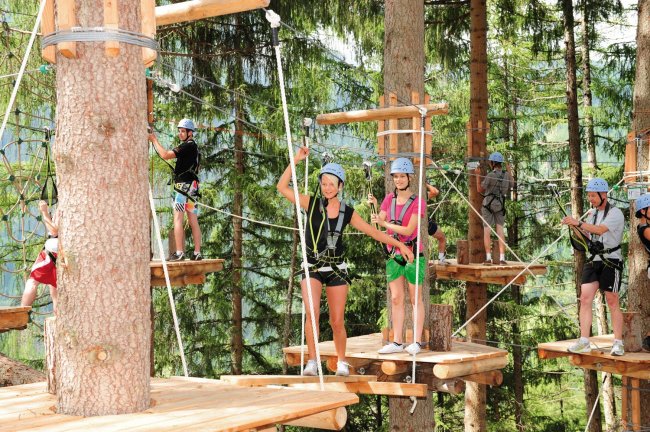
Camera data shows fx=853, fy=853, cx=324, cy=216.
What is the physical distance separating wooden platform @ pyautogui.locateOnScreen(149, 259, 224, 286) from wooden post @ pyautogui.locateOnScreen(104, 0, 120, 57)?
15.6ft

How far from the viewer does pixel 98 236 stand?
357cm

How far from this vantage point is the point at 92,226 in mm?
3566

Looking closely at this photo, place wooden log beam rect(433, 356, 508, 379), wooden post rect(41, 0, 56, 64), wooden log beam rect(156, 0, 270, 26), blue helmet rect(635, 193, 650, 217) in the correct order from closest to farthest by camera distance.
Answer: wooden post rect(41, 0, 56, 64), wooden log beam rect(156, 0, 270, 26), wooden log beam rect(433, 356, 508, 379), blue helmet rect(635, 193, 650, 217)

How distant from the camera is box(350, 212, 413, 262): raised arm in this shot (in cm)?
596

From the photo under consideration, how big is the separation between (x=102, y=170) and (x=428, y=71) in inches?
585

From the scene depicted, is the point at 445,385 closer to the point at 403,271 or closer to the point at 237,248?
the point at 403,271

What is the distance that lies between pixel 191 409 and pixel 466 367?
11.2 feet

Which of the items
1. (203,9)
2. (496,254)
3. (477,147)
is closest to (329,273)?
(203,9)

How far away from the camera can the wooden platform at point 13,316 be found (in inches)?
288

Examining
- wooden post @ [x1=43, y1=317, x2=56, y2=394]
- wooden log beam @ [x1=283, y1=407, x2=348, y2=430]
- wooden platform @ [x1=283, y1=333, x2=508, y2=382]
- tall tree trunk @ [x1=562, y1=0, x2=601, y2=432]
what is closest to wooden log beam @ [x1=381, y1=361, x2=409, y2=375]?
wooden platform @ [x1=283, y1=333, x2=508, y2=382]

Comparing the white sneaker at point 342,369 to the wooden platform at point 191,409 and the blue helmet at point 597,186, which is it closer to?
the wooden platform at point 191,409

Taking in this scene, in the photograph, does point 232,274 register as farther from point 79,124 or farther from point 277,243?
point 79,124

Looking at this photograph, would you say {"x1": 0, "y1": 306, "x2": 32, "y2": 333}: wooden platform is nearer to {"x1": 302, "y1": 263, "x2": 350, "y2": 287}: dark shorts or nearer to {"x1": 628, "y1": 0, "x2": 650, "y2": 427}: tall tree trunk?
{"x1": 302, "y1": 263, "x2": 350, "y2": 287}: dark shorts

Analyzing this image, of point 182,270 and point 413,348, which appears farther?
point 182,270
